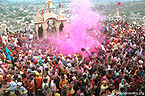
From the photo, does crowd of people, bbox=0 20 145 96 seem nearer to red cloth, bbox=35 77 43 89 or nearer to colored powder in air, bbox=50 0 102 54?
A: red cloth, bbox=35 77 43 89

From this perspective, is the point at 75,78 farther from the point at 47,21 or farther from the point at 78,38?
the point at 47,21

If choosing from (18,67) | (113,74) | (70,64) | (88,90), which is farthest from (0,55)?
(113,74)

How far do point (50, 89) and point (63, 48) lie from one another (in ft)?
22.8

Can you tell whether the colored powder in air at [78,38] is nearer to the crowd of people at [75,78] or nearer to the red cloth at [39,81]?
the crowd of people at [75,78]

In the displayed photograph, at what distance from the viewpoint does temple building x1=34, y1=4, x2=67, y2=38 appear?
45.8ft

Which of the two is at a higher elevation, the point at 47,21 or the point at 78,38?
the point at 47,21

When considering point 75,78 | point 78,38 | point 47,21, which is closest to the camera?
point 75,78

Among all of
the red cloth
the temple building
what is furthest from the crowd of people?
the temple building

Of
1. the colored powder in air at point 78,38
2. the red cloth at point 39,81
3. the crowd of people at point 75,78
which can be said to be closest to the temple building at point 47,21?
the colored powder in air at point 78,38

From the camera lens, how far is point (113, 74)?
683 centimetres

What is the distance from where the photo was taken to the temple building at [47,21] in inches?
549

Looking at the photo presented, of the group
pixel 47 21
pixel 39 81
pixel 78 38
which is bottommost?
pixel 39 81

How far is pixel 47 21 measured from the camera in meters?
14.5

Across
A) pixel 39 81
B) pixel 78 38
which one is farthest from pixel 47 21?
pixel 39 81
